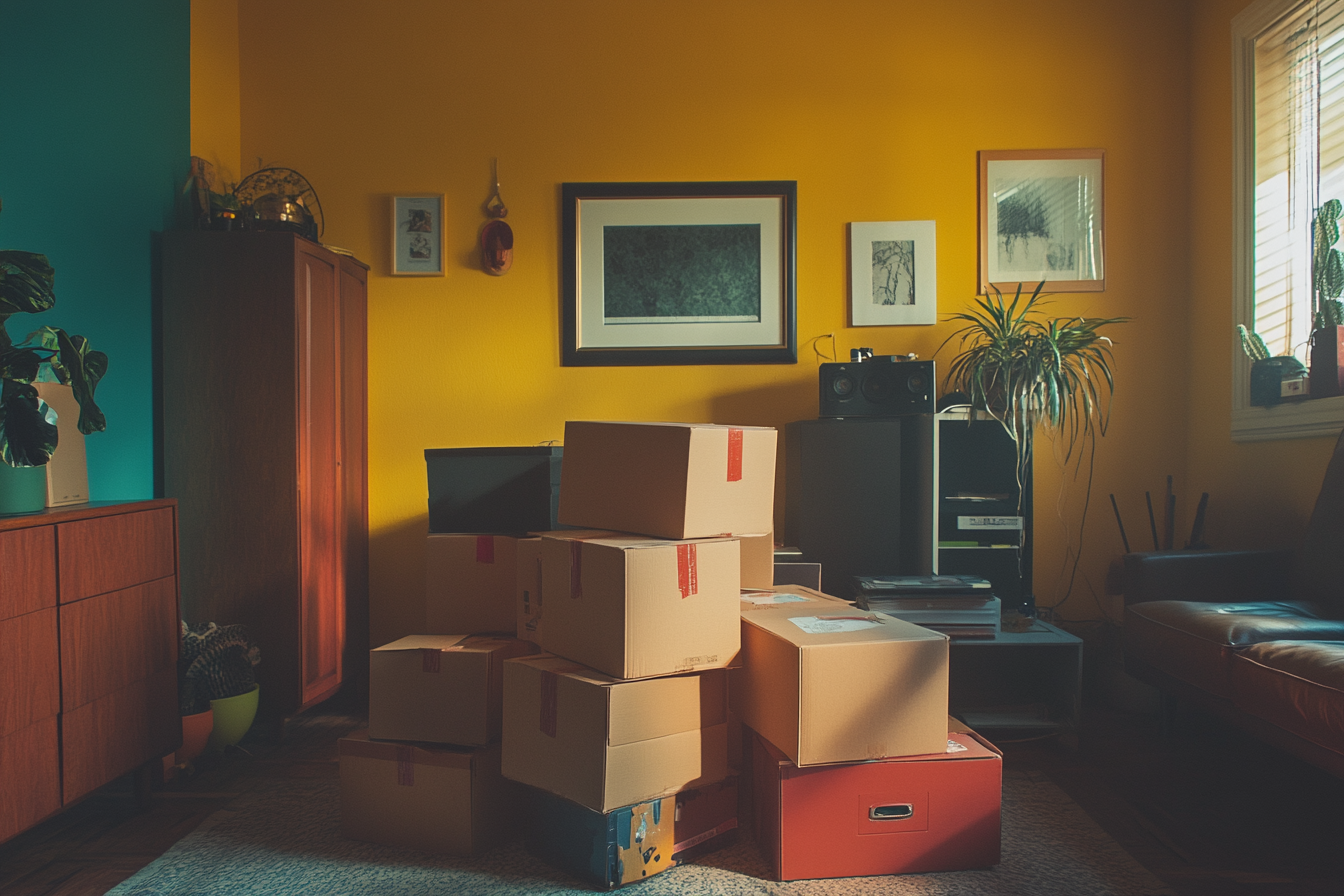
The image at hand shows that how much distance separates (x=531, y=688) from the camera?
1.78 meters

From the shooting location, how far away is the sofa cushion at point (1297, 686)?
160 centimetres

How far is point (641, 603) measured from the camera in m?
1.69

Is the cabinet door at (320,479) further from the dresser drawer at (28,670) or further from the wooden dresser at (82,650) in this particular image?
the dresser drawer at (28,670)

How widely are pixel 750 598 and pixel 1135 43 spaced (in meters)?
2.77

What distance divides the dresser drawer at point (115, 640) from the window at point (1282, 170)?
3.42 m

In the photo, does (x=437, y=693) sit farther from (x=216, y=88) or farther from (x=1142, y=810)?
(x=216, y=88)

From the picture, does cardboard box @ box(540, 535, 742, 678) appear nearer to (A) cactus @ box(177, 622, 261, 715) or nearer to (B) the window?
(A) cactus @ box(177, 622, 261, 715)

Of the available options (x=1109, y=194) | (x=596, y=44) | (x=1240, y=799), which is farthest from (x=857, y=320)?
(x=1240, y=799)

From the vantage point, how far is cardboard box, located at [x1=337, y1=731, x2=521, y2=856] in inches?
72.4

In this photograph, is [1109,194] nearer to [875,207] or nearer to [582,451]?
[875,207]

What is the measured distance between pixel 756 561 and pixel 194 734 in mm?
1679

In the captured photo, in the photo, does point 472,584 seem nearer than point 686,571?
No

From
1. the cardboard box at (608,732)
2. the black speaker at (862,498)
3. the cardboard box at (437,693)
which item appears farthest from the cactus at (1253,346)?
the cardboard box at (437,693)

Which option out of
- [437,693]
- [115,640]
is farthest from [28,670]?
[437,693]
